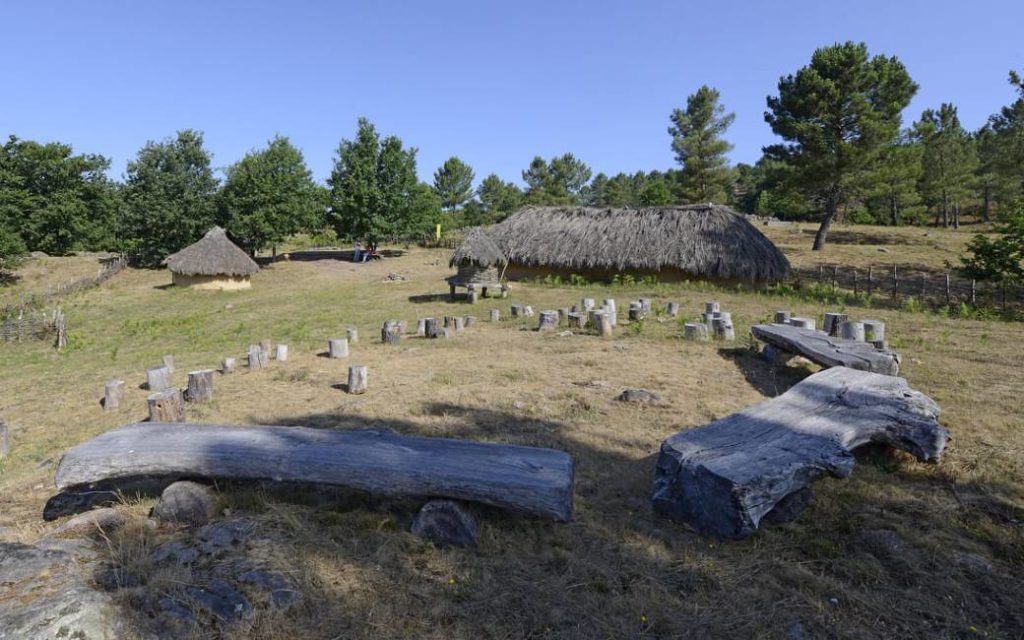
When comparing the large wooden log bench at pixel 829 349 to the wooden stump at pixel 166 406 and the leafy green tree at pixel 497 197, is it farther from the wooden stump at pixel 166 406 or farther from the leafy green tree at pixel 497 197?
the leafy green tree at pixel 497 197

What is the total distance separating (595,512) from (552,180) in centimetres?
4575

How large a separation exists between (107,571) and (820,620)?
12.5ft

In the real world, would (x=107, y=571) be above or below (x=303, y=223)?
below

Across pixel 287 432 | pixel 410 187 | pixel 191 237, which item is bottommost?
pixel 287 432

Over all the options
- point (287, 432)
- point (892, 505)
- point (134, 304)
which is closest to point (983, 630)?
point (892, 505)

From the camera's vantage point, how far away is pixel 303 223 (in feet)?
102

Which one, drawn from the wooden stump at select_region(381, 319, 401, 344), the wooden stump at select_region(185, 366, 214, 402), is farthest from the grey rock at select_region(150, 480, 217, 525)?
the wooden stump at select_region(381, 319, 401, 344)

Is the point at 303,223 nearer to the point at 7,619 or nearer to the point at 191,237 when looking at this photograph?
the point at 191,237

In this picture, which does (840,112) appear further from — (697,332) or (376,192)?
(376,192)

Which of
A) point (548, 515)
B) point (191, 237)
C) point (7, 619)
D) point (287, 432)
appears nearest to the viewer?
point (7, 619)

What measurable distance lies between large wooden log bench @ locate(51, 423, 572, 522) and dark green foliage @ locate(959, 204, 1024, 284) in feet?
53.3

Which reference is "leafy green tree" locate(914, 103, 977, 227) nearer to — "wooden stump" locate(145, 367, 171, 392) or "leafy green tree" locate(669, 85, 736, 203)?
"leafy green tree" locate(669, 85, 736, 203)

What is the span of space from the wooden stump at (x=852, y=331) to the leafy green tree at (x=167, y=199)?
31.1 metres

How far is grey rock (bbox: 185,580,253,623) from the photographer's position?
255cm
